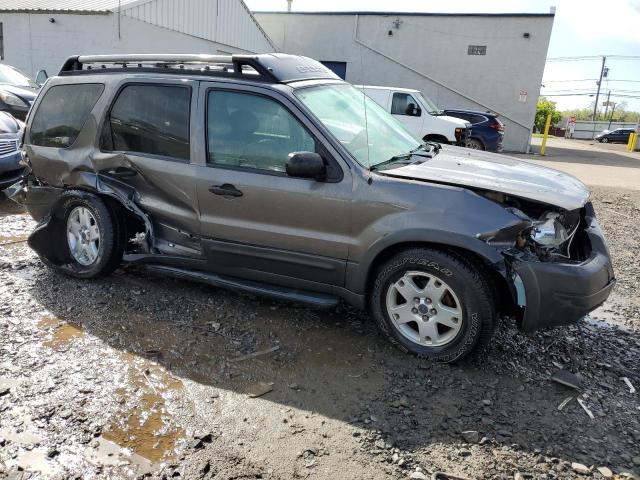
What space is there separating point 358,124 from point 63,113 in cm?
265

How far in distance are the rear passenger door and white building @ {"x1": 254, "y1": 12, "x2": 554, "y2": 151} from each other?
1817 centimetres

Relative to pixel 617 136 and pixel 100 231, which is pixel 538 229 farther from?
pixel 617 136

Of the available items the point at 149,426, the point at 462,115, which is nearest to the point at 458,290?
the point at 149,426

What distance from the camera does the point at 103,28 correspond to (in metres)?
16.1

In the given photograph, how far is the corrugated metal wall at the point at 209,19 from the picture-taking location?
643 inches

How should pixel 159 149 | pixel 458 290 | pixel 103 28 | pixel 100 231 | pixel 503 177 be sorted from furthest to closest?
pixel 103 28 → pixel 100 231 → pixel 159 149 → pixel 503 177 → pixel 458 290

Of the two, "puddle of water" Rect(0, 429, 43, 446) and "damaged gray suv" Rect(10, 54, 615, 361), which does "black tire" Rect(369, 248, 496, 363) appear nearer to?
"damaged gray suv" Rect(10, 54, 615, 361)

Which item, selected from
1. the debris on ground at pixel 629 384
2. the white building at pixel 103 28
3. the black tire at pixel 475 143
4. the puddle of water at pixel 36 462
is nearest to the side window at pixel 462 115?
the black tire at pixel 475 143

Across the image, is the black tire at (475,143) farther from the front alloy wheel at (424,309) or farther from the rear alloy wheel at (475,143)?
the front alloy wheel at (424,309)

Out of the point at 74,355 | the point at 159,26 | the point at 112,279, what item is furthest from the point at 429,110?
the point at 74,355

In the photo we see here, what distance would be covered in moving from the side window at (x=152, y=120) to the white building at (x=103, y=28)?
44.4ft

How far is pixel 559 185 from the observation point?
12.0 feet

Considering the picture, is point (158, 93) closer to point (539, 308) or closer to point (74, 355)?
point (74, 355)

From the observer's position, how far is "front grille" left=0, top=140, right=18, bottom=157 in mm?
6952
